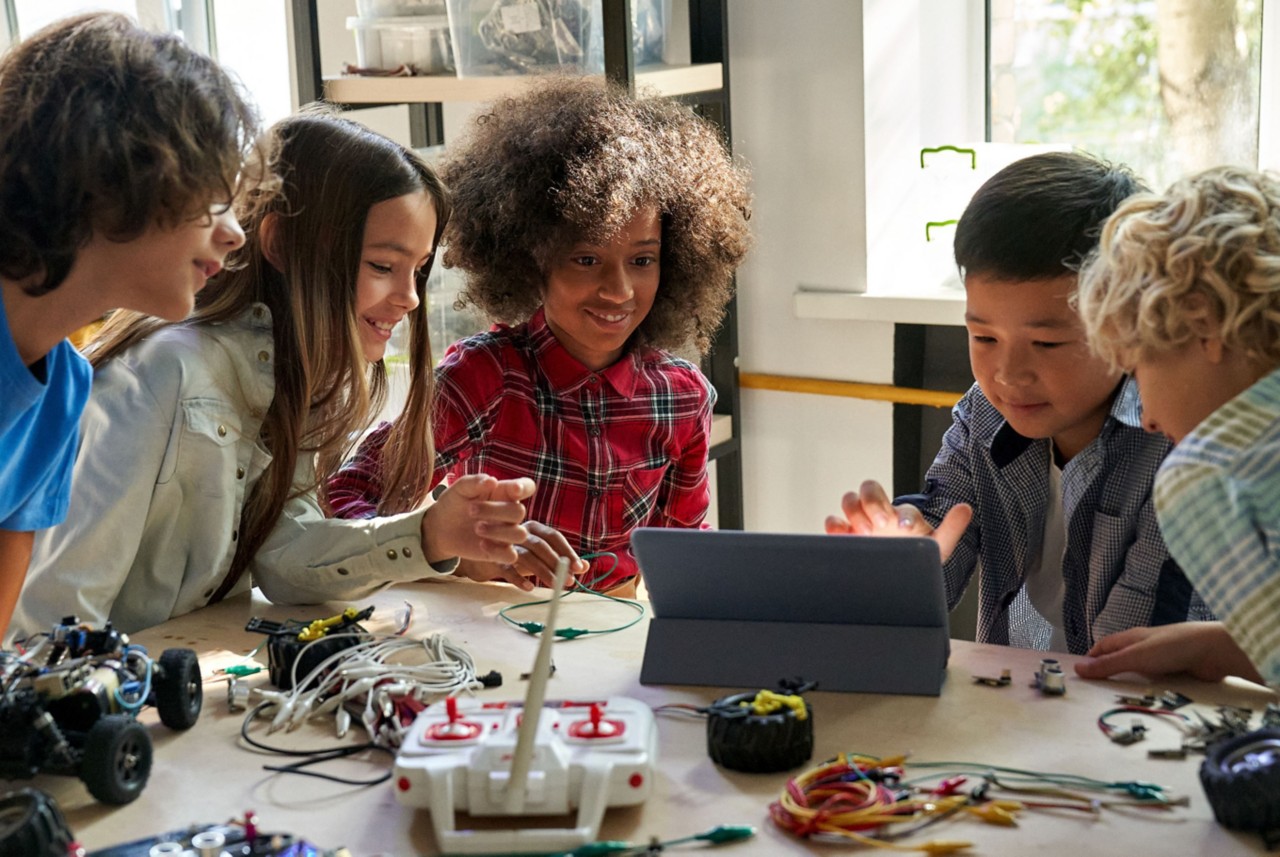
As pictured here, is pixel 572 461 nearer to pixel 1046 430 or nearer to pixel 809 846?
pixel 1046 430

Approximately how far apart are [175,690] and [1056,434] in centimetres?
88

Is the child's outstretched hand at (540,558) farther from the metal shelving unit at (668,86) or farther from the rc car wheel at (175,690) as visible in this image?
the metal shelving unit at (668,86)

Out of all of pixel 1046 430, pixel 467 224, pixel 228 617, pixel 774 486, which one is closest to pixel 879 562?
pixel 1046 430

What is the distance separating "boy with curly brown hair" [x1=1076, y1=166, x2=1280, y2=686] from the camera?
845 mm

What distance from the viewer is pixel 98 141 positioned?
1.02 meters

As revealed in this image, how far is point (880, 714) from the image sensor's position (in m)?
0.98

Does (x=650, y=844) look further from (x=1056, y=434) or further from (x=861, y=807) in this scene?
(x=1056, y=434)

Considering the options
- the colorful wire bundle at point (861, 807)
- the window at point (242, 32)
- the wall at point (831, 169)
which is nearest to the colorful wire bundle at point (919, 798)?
the colorful wire bundle at point (861, 807)

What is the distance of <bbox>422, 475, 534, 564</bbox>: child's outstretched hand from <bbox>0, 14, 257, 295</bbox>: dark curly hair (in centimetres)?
35

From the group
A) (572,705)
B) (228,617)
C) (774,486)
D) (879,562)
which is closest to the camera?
(572,705)

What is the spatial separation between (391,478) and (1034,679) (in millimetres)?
797

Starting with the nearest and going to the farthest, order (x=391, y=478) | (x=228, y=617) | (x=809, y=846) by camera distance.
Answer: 1. (x=809, y=846)
2. (x=228, y=617)
3. (x=391, y=478)

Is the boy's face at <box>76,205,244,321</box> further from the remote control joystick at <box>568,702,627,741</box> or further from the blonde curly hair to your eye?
the blonde curly hair


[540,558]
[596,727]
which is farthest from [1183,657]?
[540,558]
